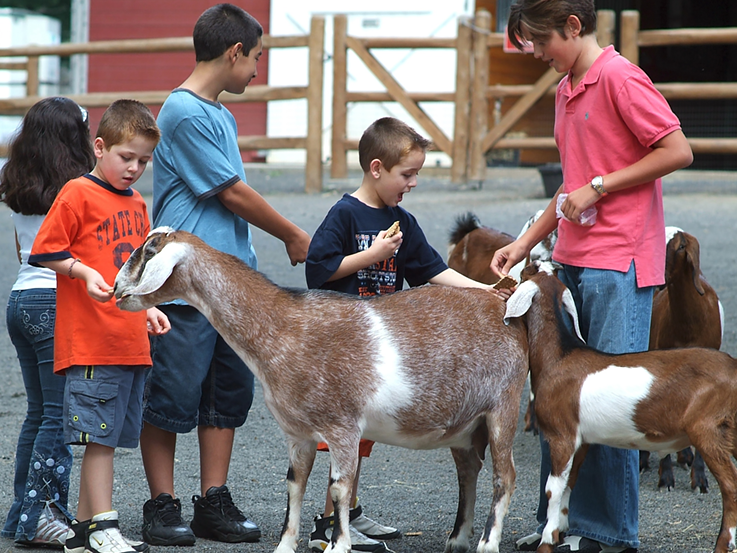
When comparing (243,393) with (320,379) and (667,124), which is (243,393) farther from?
(667,124)

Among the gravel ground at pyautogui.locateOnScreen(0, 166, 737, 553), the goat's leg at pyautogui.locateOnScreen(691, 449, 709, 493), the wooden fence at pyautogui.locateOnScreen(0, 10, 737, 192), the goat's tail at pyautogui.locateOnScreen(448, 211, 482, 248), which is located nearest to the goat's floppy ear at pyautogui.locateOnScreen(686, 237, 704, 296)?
the goat's leg at pyautogui.locateOnScreen(691, 449, 709, 493)

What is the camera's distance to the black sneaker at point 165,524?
3430mm

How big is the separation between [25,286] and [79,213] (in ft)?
1.86

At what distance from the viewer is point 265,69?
18688 mm

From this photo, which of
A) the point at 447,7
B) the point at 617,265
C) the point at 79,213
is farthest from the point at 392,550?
the point at 447,7

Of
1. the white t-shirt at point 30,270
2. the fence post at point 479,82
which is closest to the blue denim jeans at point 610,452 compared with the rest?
the white t-shirt at point 30,270

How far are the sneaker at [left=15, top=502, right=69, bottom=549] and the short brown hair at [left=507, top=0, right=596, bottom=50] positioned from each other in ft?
7.94

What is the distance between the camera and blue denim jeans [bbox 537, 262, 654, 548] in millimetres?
3230

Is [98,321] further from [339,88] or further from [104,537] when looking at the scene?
[339,88]

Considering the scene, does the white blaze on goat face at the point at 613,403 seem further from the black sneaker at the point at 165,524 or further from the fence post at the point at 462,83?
the fence post at the point at 462,83

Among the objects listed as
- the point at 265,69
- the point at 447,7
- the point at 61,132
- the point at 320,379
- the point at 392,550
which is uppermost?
the point at 447,7

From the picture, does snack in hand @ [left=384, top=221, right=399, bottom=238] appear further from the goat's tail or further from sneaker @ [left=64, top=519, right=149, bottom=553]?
the goat's tail

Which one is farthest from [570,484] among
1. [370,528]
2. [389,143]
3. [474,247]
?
[474,247]

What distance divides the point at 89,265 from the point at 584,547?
78.8 inches
